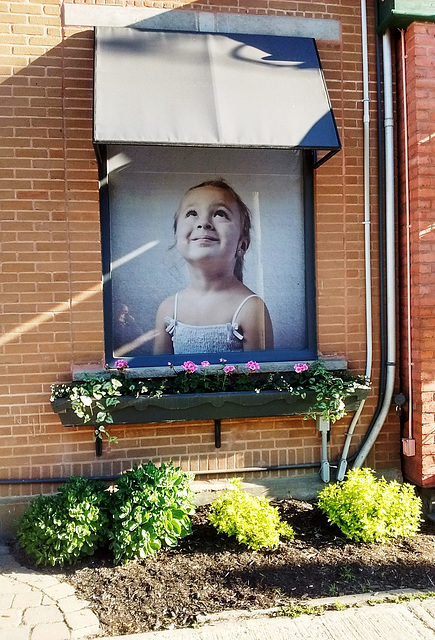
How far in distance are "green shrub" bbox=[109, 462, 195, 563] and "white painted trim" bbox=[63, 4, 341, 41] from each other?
3.61m

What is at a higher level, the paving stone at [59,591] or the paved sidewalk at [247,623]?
the paving stone at [59,591]

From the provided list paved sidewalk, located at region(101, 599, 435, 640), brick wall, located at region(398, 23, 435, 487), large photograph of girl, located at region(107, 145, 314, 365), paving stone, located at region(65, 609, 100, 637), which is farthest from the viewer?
large photograph of girl, located at region(107, 145, 314, 365)

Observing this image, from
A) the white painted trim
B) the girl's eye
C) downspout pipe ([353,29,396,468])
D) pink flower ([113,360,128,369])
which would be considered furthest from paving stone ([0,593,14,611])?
the white painted trim

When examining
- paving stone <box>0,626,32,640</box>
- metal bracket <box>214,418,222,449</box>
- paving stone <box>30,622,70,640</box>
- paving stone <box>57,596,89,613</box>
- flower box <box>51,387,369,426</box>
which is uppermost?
flower box <box>51,387,369,426</box>

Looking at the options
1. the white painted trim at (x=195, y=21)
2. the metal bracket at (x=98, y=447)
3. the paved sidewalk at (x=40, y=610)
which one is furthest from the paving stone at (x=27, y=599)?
the white painted trim at (x=195, y=21)

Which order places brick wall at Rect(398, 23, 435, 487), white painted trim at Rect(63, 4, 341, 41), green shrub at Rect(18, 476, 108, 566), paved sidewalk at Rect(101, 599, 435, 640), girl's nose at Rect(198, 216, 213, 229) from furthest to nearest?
girl's nose at Rect(198, 216, 213, 229) → brick wall at Rect(398, 23, 435, 487) → white painted trim at Rect(63, 4, 341, 41) → green shrub at Rect(18, 476, 108, 566) → paved sidewalk at Rect(101, 599, 435, 640)

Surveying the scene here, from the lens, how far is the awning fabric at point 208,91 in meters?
4.11

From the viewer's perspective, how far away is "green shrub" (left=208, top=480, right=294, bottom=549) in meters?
4.00

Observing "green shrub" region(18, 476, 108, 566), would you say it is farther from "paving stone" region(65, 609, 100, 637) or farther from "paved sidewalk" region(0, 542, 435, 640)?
"paving stone" region(65, 609, 100, 637)

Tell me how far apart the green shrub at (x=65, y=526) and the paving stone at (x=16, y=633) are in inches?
25.0

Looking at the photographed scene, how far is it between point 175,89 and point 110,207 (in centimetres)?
112

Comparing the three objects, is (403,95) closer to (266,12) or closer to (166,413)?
(266,12)

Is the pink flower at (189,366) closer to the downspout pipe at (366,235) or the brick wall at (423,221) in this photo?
the downspout pipe at (366,235)

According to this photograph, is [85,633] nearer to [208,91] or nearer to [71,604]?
[71,604]
